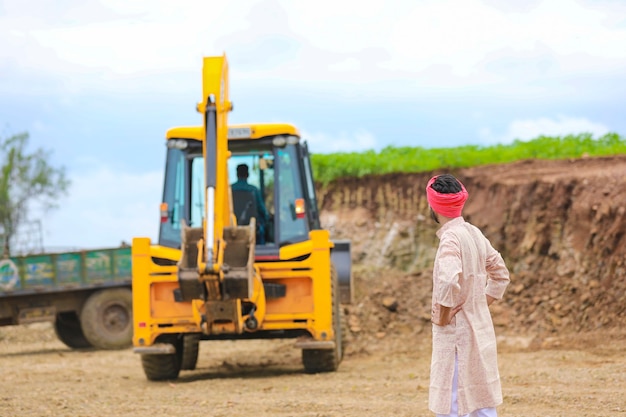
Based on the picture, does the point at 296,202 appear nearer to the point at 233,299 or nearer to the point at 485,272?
the point at 233,299

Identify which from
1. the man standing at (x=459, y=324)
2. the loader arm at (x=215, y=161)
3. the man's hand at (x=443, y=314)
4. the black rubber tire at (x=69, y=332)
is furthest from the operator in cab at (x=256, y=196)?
the black rubber tire at (x=69, y=332)

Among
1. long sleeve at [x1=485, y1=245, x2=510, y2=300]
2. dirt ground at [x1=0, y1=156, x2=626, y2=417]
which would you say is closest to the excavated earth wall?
dirt ground at [x1=0, y1=156, x2=626, y2=417]

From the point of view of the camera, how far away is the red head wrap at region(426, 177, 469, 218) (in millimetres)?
4910

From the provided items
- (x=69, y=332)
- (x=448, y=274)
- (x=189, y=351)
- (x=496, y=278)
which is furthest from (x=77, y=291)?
(x=448, y=274)

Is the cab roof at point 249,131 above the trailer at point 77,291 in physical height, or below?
above

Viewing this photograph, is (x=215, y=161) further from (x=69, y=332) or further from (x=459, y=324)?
(x=69, y=332)

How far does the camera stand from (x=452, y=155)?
68.1 feet

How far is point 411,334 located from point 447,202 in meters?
10.7

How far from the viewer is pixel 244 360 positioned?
1471 centimetres

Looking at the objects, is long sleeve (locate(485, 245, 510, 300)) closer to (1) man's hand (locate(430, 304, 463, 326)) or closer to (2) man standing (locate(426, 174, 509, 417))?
(2) man standing (locate(426, 174, 509, 417))

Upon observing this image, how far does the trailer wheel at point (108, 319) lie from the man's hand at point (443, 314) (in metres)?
13.6

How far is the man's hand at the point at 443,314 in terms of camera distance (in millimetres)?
4727

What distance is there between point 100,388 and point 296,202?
127 inches

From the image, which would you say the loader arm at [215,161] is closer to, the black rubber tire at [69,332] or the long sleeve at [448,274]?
the long sleeve at [448,274]
